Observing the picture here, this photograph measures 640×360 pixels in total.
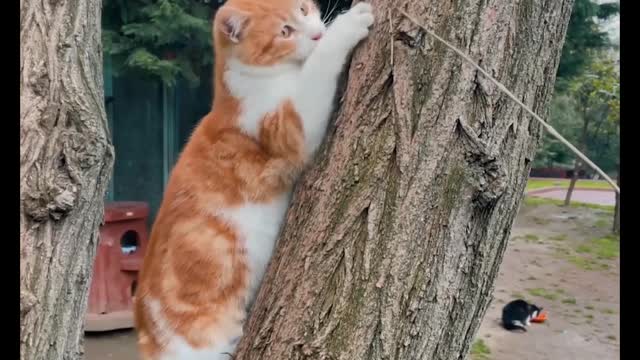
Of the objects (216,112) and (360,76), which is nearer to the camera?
(360,76)

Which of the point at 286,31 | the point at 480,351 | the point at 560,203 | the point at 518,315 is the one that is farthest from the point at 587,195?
the point at 286,31

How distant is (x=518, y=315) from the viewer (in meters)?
5.41

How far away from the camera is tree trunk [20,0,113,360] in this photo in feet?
4.92

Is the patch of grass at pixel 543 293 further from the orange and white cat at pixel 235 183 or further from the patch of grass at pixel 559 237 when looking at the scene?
the orange and white cat at pixel 235 183

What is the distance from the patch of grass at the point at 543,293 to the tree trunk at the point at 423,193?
220 inches

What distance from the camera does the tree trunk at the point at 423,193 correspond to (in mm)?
1086

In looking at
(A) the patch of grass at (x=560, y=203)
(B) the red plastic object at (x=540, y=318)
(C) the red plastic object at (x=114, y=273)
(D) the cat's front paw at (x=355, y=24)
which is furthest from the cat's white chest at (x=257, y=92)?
(A) the patch of grass at (x=560, y=203)

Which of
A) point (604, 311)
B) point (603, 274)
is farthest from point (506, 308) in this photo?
point (603, 274)

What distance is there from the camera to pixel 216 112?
172cm

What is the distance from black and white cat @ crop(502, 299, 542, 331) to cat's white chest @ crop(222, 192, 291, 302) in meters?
4.27

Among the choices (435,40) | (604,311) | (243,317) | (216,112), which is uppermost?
(435,40)
